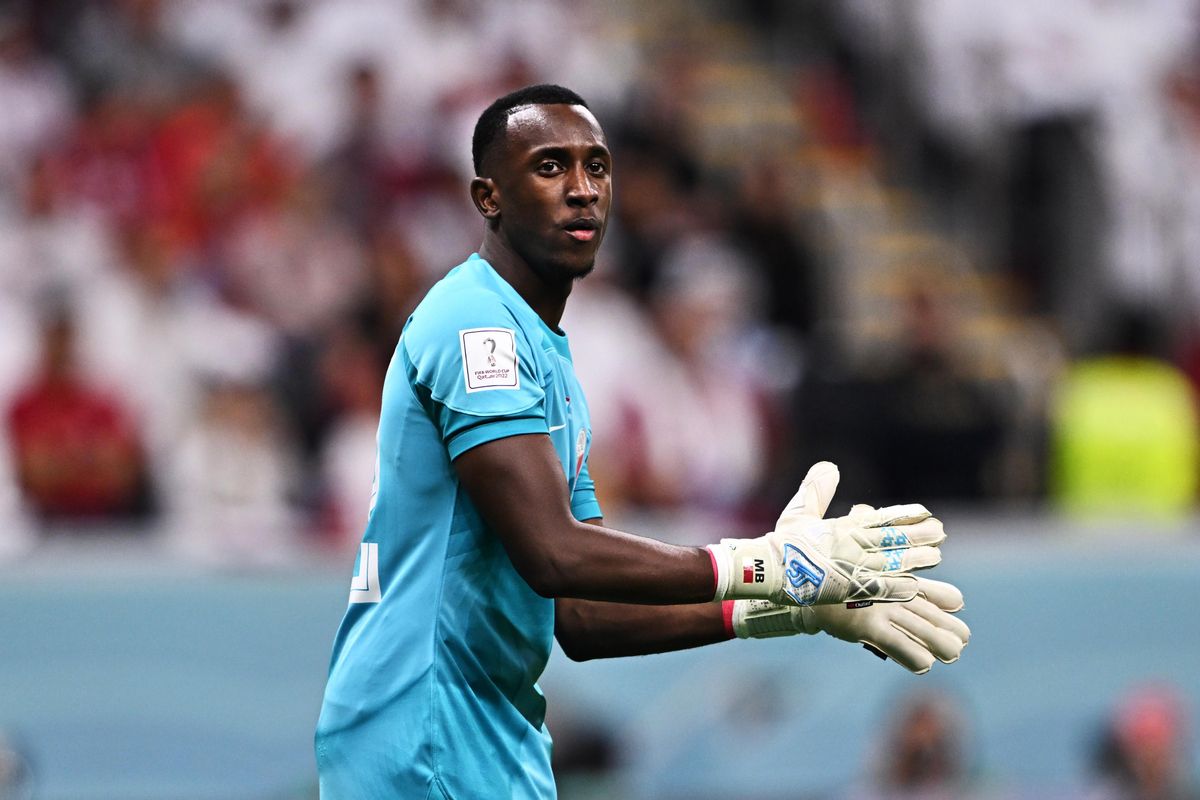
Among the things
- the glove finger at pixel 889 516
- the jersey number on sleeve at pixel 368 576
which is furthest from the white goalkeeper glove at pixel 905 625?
the jersey number on sleeve at pixel 368 576

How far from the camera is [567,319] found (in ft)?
30.7

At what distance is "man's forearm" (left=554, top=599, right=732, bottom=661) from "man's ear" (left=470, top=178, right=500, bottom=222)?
2.80 feet

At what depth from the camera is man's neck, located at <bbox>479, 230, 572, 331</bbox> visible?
370cm

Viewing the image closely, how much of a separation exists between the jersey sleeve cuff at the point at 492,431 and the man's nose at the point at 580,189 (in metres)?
0.46

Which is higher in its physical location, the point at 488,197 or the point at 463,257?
the point at 488,197

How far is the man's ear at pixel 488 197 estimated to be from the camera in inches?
145

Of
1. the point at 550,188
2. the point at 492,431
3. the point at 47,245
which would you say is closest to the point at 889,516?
the point at 492,431

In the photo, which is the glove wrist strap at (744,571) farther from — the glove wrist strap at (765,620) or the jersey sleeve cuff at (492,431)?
the jersey sleeve cuff at (492,431)

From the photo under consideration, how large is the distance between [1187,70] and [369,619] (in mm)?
9470

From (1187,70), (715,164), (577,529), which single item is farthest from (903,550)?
(1187,70)

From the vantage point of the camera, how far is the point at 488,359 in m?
3.44

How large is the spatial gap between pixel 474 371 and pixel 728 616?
0.87m

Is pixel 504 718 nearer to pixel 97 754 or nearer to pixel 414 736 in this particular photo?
pixel 414 736

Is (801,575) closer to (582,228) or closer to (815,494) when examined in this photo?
(815,494)
